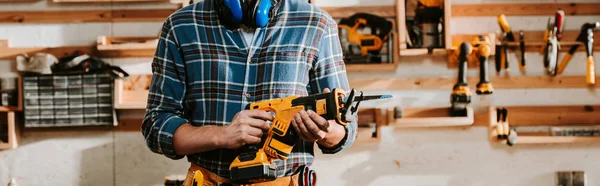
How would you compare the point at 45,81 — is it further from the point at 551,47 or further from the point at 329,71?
the point at 551,47

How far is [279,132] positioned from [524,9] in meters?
2.73

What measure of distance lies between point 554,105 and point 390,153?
1.01 meters

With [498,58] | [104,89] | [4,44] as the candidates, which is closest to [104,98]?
[104,89]

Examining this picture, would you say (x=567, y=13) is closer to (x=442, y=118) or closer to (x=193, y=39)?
(x=442, y=118)

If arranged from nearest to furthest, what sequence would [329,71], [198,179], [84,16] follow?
[198,179] < [329,71] < [84,16]

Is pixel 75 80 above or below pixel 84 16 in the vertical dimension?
below

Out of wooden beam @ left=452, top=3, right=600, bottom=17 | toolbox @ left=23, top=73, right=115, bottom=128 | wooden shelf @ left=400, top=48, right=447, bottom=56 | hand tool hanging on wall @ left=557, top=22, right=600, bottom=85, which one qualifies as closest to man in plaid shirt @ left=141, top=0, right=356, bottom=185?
wooden shelf @ left=400, top=48, right=447, bottom=56

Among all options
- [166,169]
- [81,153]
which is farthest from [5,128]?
[166,169]

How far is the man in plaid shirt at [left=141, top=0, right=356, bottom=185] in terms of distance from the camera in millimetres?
1673

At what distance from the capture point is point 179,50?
1.73m

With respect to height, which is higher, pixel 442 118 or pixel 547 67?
pixel 547 67

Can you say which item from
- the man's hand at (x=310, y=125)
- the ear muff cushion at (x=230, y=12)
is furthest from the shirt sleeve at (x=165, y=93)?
the man's hand at (x=310, y=125)

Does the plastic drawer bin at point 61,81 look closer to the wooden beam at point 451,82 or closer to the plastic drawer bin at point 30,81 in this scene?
the plastic drawer bin at point 30,81

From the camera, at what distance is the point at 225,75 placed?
1684 mm
